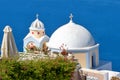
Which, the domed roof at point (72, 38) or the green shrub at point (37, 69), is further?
the domed roof at point (72, 38)

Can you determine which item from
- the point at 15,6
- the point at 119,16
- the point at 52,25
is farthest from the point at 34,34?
the point at 15,6

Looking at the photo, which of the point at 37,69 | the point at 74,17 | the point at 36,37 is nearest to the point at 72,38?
the point at 36,37

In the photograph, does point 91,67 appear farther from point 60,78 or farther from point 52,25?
point 52,25

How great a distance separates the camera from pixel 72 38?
22656 mm

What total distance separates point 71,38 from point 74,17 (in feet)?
123

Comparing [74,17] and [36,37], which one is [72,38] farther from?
[74,17]

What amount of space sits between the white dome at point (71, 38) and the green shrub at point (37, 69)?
23.1 feet

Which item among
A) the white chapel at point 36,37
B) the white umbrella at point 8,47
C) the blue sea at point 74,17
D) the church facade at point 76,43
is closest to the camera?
the white umbrella at point 8,47

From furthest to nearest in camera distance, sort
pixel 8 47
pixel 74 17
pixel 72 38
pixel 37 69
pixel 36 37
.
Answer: pixel 74 17, pixel 36 37, pixel 72 38, pixel 8 47, pixel 37 69

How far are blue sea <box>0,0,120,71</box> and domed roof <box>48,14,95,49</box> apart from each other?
67.8 ft

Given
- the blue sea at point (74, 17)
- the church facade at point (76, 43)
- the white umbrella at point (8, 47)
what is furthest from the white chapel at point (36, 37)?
the blue sea at point (74, 17)

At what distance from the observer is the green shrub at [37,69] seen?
14490 mm

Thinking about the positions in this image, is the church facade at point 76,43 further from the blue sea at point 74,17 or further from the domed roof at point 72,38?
the blue sea at point 74,17

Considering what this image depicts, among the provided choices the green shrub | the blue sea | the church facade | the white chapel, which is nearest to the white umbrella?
the green shrub
